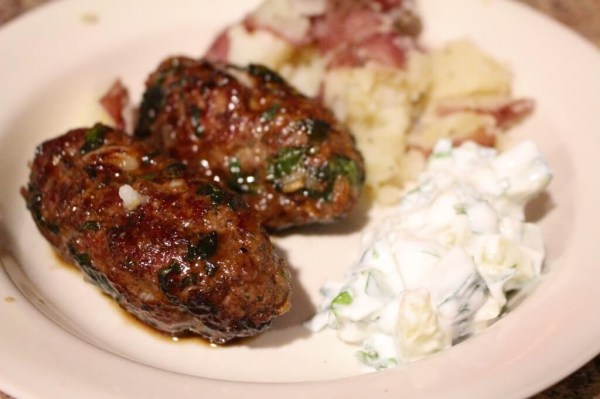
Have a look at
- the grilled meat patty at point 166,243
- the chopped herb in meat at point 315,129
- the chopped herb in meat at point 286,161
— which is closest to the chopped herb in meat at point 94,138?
the grilled meat patty at point 166,243

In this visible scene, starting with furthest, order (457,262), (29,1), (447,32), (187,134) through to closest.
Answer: (29,1) < (447,32) < (187,134) < (457,262)

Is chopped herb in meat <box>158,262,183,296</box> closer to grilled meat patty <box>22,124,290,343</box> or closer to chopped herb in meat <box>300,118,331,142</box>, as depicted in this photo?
grilled meat patty <box>22,124,290,343</box>

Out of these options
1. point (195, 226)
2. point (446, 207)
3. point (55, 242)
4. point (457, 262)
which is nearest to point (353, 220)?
point (446, 207)

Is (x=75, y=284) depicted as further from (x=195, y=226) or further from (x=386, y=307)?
(x=386, y=307)

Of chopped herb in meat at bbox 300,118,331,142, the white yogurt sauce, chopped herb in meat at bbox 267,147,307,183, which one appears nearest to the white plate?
the white yogurt sauce

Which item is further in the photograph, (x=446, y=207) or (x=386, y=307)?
(x=446, y=207)

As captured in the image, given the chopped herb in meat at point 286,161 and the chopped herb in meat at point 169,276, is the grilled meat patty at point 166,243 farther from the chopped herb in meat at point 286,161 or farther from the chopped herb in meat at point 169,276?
the chopped herb in meat at point 286,161
